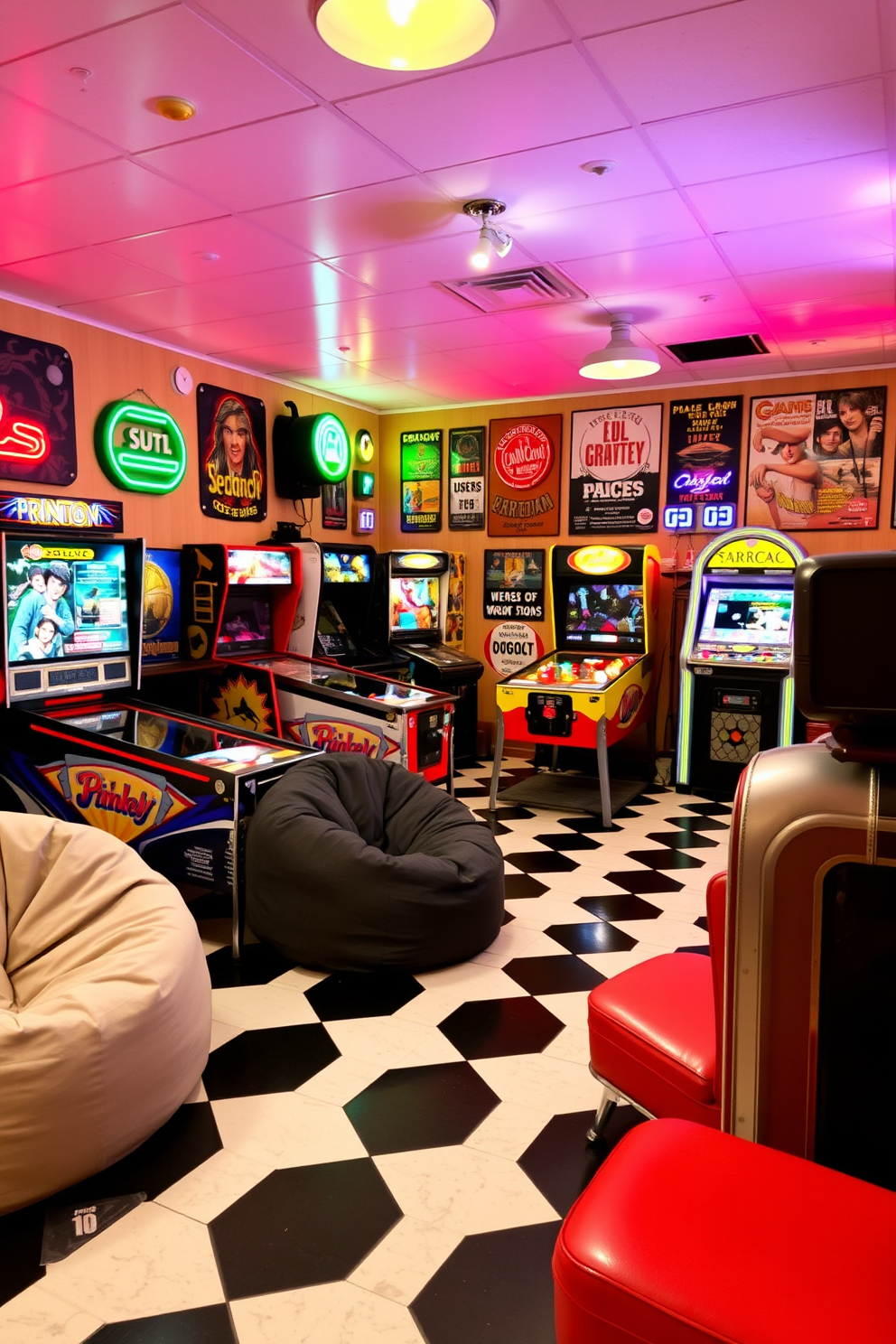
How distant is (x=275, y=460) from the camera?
6301 millimetres

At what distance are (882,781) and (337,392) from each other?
625 centimetres

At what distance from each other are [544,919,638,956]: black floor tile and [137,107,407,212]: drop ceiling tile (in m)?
2.90

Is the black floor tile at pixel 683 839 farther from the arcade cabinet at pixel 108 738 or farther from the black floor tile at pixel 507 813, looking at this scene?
the arcade cabinet at pixel 108 738

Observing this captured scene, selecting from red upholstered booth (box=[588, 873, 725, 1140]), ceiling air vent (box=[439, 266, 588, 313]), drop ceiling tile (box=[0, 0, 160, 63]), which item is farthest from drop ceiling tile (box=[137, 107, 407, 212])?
red upholstered booth (box=[588, 873, 725, 1140])

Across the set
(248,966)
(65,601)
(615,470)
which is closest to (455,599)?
(615,470)

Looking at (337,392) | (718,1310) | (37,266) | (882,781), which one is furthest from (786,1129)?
(337,392)

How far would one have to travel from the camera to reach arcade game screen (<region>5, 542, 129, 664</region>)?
369cm

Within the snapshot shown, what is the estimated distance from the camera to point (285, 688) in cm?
509

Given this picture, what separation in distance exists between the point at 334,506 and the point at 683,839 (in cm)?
371

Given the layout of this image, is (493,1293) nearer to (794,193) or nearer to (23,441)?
(794,193)

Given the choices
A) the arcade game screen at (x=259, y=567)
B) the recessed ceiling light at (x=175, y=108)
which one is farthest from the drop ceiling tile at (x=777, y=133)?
the arcade game screen at (x=259, y=567)

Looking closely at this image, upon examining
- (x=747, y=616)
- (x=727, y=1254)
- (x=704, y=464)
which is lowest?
(x=727, y=1254)

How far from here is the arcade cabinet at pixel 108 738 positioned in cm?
342

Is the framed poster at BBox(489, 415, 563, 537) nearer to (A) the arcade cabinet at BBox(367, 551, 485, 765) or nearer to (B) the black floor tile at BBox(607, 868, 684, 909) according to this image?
(A) the arcade cabinet at BBox(367, 551, 485, 765)
